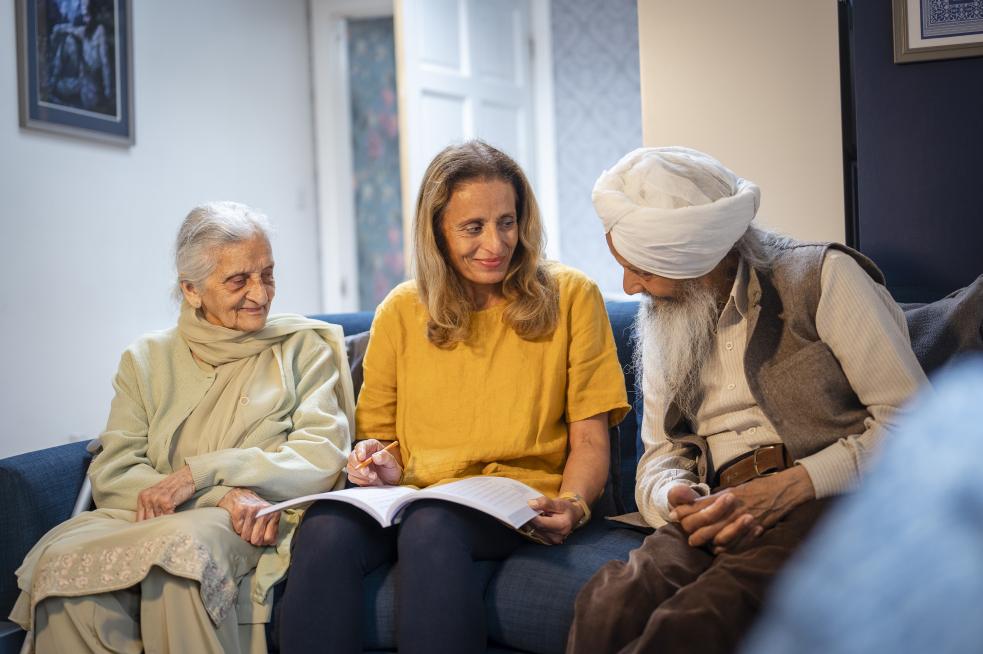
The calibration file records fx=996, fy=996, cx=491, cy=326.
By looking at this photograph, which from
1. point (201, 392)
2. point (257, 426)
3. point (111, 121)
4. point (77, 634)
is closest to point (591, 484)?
point (257, 426)

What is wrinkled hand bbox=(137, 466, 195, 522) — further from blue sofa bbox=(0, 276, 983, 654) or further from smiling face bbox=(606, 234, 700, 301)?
smiling face bbox=(606, 234, 700, 301)

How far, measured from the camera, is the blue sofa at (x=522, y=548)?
1878 millimetres

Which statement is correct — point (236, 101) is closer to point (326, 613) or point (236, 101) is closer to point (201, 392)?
point (201, 392)

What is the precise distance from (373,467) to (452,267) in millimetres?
493

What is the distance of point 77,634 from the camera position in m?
1.93

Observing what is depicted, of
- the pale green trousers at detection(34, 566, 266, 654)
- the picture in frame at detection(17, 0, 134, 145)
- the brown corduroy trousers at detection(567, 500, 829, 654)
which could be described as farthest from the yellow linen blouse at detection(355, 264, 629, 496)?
the picture in frame at detection(17, 0, 134, 145)

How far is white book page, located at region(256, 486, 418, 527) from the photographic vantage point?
184 cm

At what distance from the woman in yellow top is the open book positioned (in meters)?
0.09

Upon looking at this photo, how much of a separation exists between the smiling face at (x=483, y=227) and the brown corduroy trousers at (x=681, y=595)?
707mm

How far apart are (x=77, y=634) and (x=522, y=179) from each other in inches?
51.8

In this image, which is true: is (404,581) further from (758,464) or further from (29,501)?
→ (29,501)

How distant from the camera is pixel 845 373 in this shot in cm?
180

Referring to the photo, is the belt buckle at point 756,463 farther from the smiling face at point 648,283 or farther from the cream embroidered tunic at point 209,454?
the cream embroidered tunic at point 209,454

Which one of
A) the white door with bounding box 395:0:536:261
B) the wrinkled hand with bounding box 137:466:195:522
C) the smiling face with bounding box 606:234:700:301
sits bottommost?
the wrinkled hand with bounding box 137:466:195:522
